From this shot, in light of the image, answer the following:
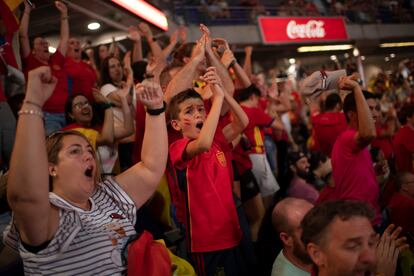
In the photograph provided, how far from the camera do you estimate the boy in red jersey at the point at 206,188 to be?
7.20 feet

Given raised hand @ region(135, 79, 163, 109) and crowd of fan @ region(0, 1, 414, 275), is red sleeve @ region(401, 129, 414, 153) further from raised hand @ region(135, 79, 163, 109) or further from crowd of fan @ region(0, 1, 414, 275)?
raised hand @ region(135, 79, 163, 109)

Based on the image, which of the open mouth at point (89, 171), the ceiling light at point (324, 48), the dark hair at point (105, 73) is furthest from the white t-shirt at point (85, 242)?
the ceiling light at point (324, 48)

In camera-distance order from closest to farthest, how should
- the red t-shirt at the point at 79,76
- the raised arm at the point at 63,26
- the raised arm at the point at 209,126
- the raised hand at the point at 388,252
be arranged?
the raised hand at the point at 388,252
the raised arm at the point at 209,126
the raised arm at the point at 63,26
the red t-shirt at the point at 79,76

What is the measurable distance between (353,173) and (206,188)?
102 centimetres

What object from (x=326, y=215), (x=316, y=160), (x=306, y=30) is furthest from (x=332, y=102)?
(x=306, y=30)

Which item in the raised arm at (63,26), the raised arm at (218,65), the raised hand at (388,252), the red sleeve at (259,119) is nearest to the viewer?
the raised hand at (388,252)

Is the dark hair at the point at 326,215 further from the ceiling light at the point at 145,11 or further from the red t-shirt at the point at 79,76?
the ceiling light at the point at 145,11

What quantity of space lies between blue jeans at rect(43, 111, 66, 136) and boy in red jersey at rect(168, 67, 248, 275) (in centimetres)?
156

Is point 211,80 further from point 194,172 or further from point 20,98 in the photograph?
point 20,98

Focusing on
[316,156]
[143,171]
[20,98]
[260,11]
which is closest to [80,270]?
[143,171]

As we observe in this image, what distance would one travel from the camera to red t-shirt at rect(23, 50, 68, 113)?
3520 millimetres

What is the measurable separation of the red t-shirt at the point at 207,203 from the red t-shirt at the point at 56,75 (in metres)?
1.79

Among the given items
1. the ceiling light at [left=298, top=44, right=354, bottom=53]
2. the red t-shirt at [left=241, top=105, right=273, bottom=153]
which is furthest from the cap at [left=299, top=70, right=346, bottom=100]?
the ceiling light at [left=298, top=44, right=354, bottom=53]

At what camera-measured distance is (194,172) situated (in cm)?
230
